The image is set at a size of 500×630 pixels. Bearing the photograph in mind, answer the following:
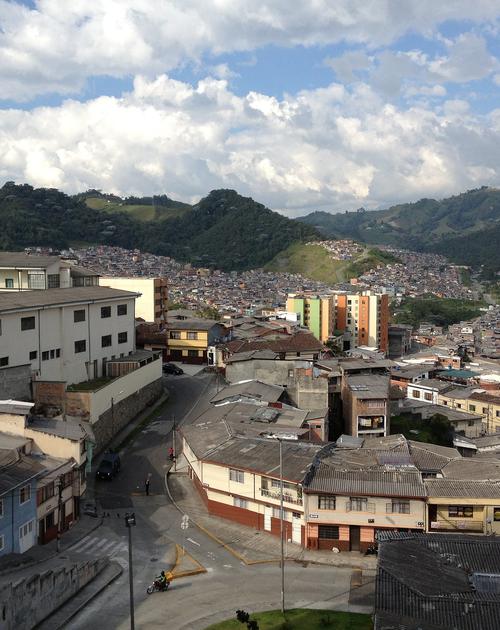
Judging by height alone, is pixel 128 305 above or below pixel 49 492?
above

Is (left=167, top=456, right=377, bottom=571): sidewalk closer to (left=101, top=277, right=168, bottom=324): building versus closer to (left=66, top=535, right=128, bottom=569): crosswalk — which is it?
(left=66, top=535, right=128, bottom=569): crosswalk

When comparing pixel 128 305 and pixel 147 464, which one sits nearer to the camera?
pixel 147 464

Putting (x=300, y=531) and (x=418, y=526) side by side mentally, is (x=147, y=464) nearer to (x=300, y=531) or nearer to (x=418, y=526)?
(x=300, y=531)

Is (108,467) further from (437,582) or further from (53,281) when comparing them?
(437,582)

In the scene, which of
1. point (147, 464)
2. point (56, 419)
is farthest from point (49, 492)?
point (147, 464)

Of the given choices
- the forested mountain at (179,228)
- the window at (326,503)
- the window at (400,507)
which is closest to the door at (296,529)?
the window at (326,503)

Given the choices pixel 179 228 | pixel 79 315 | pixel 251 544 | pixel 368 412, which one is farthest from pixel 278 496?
pixel 179 228
